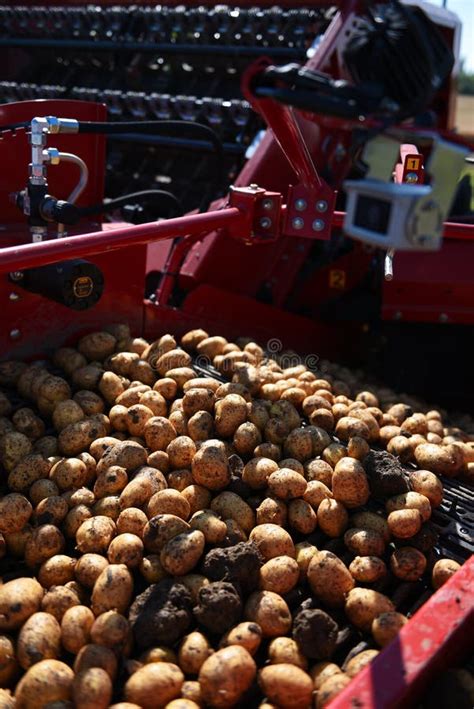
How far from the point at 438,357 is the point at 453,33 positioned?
186 centimetres

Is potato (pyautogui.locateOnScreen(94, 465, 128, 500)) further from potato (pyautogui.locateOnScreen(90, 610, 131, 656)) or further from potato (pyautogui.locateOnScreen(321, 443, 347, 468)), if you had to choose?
potato (pyautogui.locateOnScreen(321, 443, 347, 468))

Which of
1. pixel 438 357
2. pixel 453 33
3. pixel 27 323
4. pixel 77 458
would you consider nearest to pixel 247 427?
pixel 77 458

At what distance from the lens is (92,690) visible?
5.75 feet

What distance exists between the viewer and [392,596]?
2.19 m

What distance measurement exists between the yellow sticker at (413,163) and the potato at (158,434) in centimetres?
152

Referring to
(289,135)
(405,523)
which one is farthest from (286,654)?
(289,135)

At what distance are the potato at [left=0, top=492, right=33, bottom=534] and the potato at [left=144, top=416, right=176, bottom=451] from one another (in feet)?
1.51

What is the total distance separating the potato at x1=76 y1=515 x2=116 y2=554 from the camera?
2205 millimetres

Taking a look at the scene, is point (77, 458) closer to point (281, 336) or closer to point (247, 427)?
point (247, 427)

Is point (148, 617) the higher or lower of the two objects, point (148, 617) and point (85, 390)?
the lower

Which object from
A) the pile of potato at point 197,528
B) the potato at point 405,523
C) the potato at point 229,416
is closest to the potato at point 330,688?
the pile of potato at point 197,528

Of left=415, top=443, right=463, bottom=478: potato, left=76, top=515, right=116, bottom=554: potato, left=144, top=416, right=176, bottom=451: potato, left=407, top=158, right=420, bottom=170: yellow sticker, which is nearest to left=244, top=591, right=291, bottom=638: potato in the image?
left=76, top=515, right=116, bottom=554: potato

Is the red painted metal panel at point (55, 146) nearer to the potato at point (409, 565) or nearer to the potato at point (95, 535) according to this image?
Answer: the potato at point (95, 535)

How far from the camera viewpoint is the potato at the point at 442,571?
2.16m
